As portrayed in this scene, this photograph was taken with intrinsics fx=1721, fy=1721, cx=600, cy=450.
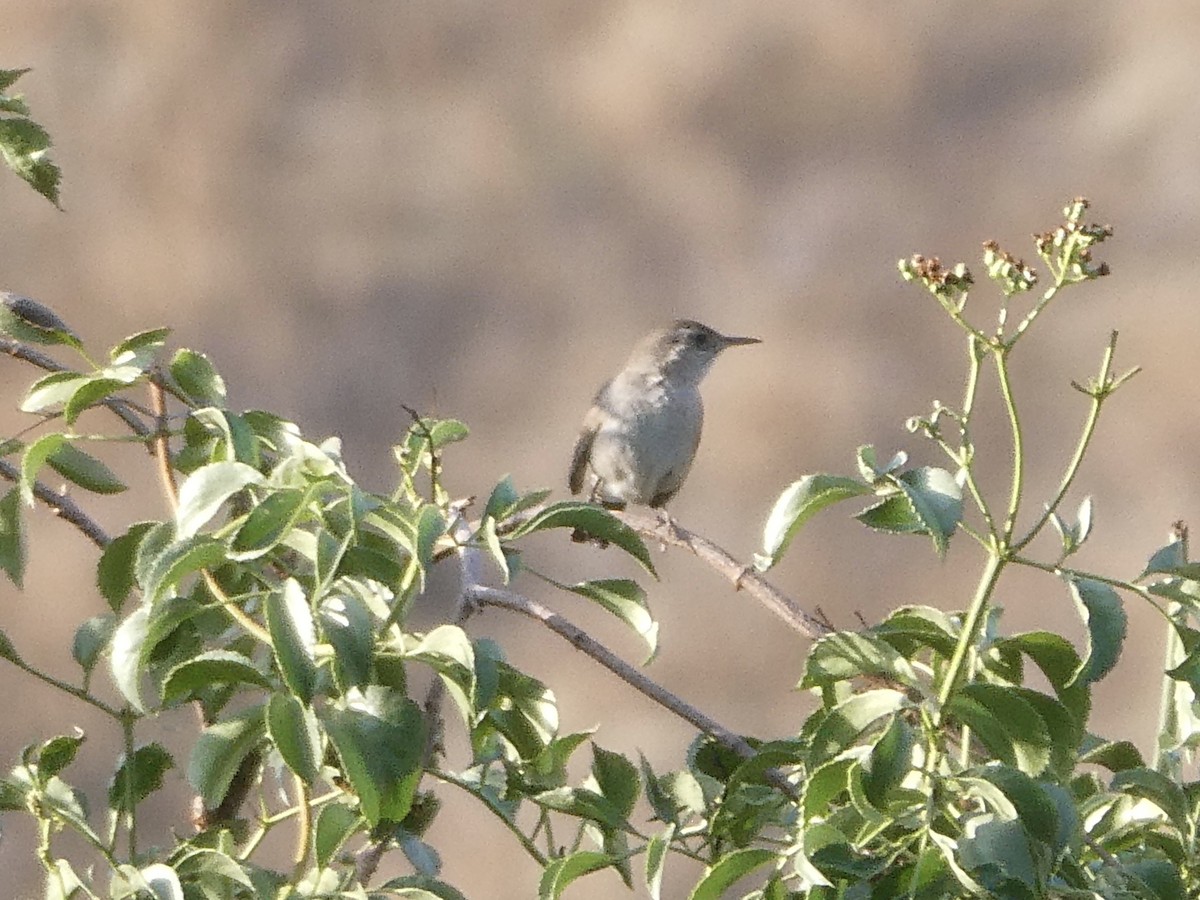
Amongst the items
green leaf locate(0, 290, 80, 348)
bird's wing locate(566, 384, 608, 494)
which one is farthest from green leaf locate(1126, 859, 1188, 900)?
bird's wing locate(566, 384, 608, 494)

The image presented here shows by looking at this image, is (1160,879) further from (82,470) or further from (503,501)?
(82,470)

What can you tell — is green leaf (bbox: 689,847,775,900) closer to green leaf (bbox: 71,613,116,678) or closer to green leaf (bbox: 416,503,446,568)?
green leaf (bbox: 416,503,446,568)

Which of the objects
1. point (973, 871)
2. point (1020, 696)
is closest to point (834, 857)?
point (973, 871)

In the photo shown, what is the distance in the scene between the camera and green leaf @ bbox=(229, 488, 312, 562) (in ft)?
3.79

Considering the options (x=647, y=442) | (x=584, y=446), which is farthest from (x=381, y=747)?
(x=584, y=446)

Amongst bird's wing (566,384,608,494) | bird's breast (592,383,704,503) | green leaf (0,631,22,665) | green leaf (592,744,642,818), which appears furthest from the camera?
bird's wing (566,384,608,494)

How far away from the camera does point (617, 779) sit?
153 centimetres

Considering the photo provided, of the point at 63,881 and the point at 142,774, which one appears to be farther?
the point at 142,774

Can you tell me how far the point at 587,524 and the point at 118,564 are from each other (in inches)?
15.3

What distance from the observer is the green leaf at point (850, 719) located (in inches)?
49.2

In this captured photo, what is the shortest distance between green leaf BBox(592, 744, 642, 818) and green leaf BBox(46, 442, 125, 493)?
48 cm

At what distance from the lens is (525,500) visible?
140cm

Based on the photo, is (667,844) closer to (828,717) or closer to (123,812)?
(828,717)

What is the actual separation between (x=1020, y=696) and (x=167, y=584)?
2.02 feet
